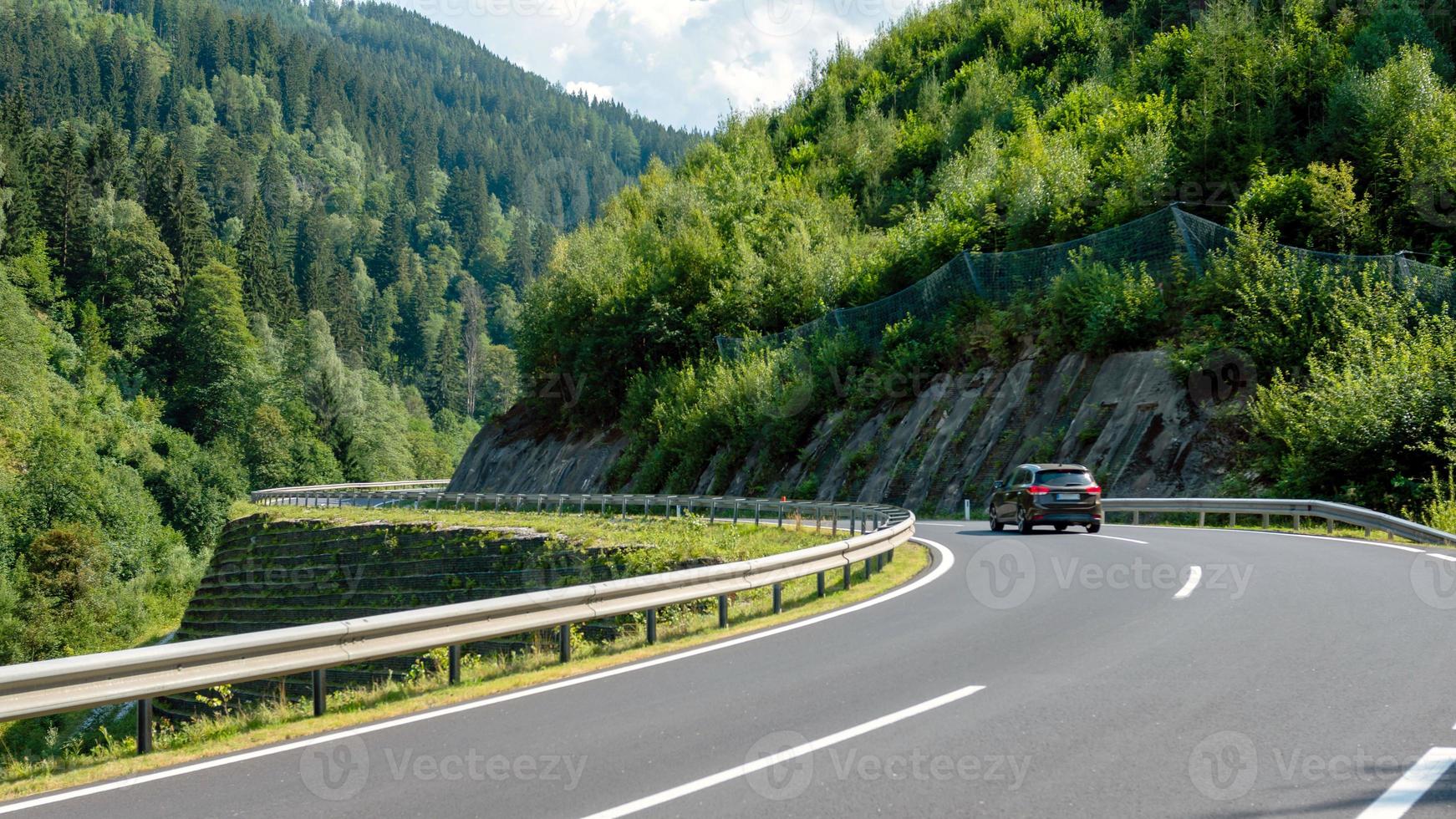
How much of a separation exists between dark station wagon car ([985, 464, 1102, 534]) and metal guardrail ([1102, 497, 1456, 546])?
9.84 feet

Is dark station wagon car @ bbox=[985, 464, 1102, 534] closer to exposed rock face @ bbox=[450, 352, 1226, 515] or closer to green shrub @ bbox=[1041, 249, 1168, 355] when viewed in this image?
exposed rock face @ bbox=[450, 352, 1226, 515]

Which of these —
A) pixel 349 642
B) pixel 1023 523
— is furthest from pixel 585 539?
pixel 349 642

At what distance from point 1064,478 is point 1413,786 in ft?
58.4

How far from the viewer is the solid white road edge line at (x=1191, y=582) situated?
1218 cm

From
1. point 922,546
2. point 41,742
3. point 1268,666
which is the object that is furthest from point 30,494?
point 1268,666

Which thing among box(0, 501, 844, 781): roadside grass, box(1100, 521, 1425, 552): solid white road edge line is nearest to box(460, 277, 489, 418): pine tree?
box(0, 501, 844, 781): roadside grass

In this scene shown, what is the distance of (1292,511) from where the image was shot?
72.6 ft

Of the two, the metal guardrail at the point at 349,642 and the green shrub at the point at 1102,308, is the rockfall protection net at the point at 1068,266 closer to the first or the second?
the green shrub at the point at 1102,308

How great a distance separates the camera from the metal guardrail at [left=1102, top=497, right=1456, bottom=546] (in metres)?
18.4

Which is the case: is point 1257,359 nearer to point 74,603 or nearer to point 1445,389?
point 1445,389

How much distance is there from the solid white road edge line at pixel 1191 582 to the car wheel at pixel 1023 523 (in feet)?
27.0

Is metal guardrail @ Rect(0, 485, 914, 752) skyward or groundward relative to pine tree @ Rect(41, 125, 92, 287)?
groundward

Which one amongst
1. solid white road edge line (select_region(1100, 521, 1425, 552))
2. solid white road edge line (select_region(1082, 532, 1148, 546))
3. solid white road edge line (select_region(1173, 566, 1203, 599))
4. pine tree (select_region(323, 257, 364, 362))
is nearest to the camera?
solid white road edge line (select_region(1173, 566, 1203, 599))

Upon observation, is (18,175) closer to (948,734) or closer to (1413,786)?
(948,734)
